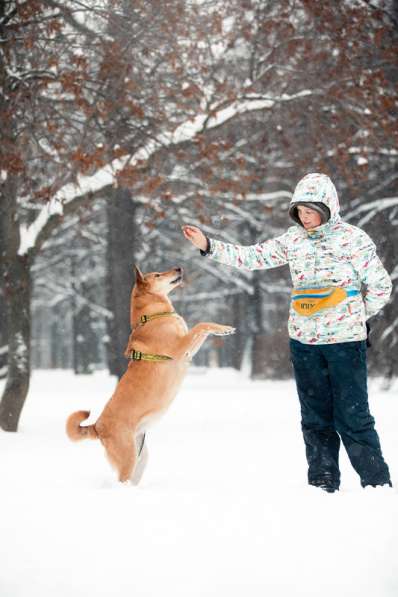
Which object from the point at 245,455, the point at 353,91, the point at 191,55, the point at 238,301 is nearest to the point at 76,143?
the point at 191,55

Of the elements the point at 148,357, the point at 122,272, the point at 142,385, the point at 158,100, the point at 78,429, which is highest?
the point at 158,100

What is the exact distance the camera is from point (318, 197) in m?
4.49

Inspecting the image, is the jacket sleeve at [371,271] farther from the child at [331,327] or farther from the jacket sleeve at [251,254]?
the jacket sleeve at [251,254]

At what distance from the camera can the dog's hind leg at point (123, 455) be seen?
15.7 ft

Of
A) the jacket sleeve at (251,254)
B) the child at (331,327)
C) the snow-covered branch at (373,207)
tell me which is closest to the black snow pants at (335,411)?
the child at (331,327)

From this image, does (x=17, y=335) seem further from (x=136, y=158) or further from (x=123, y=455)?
(x=123, y=455)

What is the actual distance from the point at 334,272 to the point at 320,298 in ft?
0.65

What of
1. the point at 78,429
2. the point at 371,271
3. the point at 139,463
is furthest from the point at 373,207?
the point at 78,429

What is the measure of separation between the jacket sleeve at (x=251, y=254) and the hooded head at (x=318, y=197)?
1.21ft

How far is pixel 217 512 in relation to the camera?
→ 12.3ft

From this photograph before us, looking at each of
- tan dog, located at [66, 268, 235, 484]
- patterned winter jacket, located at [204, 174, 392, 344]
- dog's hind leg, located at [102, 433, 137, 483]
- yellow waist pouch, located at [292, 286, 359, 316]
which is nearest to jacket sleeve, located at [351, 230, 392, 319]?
patterned winter jacket, located at [204, 174, 392, 344]

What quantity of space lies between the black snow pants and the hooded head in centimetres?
88

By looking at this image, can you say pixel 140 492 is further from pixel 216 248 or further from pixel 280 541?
pixel 216 248

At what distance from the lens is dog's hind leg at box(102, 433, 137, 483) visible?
4.79m
